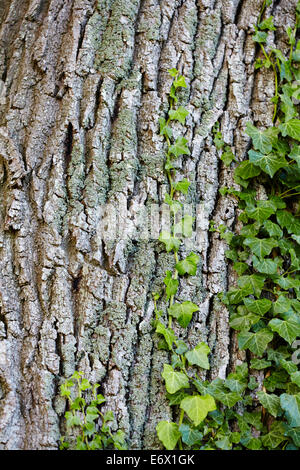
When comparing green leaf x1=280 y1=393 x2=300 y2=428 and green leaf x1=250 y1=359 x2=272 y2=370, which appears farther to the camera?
green leaf x1=250 y1=359 x2=272 y2=370

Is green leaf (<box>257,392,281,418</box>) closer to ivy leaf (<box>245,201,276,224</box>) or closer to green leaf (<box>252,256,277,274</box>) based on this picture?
green leaf (<box>252,256,277,274</box>)

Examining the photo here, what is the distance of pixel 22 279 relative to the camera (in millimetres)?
1408

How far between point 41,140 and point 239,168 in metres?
0.75

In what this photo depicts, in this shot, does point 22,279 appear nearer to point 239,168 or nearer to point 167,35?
point 239,168

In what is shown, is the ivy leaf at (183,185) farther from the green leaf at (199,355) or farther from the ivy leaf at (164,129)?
the green leaf at (199,355)

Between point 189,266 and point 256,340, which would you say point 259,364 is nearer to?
point 256,340

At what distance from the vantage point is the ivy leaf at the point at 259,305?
52.6 inches

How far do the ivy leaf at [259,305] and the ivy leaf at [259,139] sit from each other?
0.53 meters

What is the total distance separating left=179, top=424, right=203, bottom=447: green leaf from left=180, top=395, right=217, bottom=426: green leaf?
48 millimetres

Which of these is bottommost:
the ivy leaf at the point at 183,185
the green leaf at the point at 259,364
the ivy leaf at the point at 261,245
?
the green leaf at the point at 259,364

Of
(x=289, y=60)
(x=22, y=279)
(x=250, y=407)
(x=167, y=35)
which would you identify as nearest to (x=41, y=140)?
(x=22, y=279)

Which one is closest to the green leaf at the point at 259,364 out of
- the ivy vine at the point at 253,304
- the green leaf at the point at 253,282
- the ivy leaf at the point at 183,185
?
the ivy vine at the point at 253,304

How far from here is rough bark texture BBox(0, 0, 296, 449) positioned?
4.33 ft

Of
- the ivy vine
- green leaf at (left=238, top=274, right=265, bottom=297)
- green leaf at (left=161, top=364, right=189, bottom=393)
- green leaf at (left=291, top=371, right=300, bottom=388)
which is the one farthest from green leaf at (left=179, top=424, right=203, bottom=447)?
green leaf at (left=238, top=274, right=265, bottom=297)
